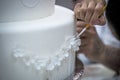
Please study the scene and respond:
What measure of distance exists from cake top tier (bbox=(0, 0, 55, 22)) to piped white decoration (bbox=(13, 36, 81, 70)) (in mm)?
88

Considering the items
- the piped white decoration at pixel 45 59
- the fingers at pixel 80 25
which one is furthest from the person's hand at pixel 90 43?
the piped white decoration at pixel 45 59

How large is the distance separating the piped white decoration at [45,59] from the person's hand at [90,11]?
0.08 metres

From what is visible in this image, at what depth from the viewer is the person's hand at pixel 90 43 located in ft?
2.73

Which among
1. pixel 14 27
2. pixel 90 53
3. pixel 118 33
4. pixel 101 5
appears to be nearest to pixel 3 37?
pixel 14 27

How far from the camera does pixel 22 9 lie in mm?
579

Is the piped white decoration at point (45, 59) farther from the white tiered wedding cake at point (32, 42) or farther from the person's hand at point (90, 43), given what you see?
the person's hand at point (90, 43)

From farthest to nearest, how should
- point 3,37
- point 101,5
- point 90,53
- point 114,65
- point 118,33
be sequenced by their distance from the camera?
point 118,33
point 114,65
point 90,53
point 101,5
point 3,37

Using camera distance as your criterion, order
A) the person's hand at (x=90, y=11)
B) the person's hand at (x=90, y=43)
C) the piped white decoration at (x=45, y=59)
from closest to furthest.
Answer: the piped white decoration at (x=45, y=59)
the person's hand at (x=90, y=11)
the person's hand at (x=90, y=43)

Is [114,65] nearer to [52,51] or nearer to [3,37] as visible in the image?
[52,51]

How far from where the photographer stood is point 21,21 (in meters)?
0.59

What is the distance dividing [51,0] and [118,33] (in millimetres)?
879

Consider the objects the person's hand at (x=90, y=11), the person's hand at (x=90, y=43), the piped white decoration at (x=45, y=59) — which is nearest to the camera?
the piped white decoration at (x=45, y=59)

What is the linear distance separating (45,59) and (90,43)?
0.39 meters

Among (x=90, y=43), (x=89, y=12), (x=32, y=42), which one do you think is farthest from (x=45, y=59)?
(x=90, y=43)
